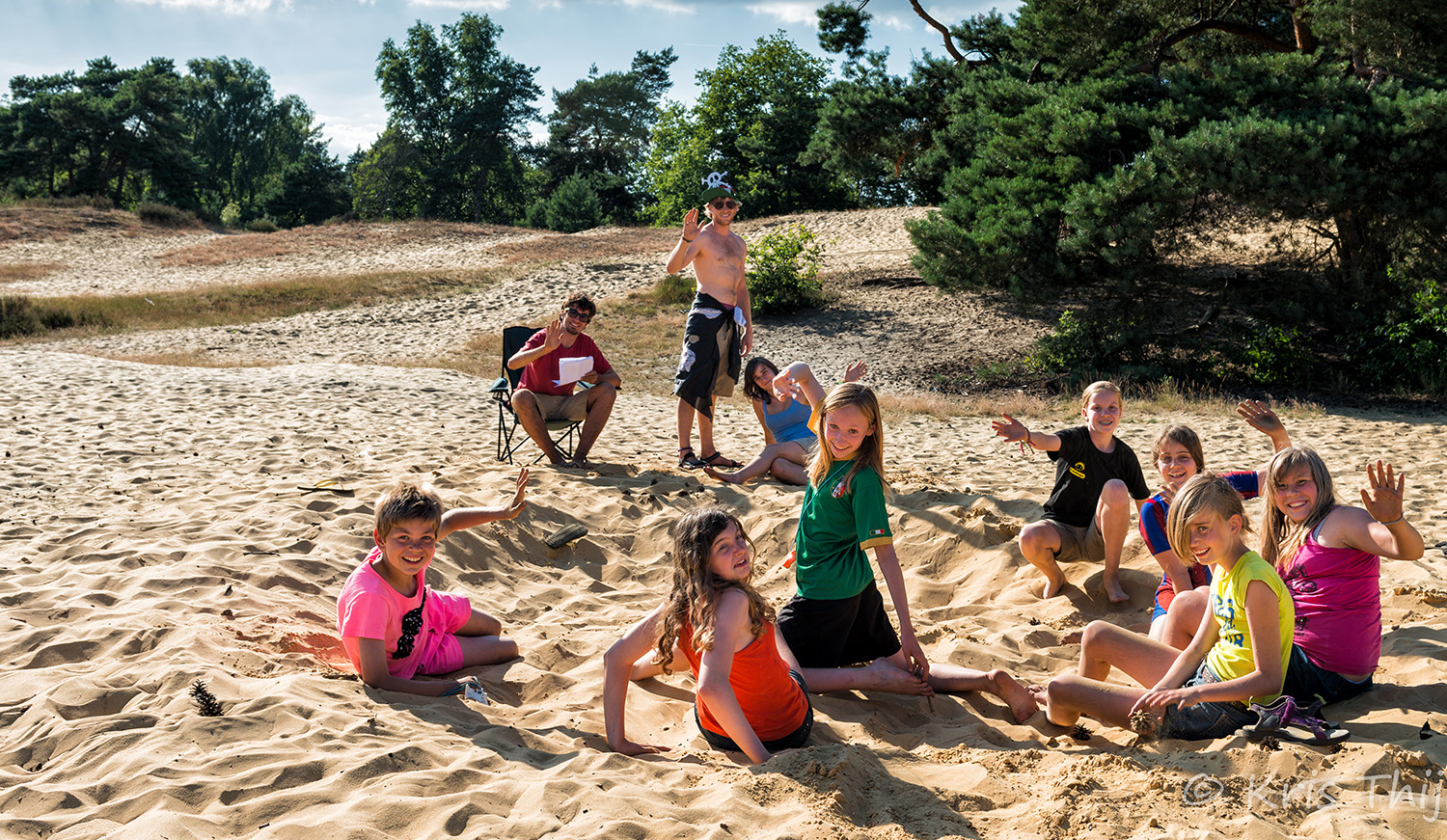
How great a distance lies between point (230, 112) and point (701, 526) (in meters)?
80.8

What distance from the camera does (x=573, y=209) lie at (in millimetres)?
44438

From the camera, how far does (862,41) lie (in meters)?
21.0

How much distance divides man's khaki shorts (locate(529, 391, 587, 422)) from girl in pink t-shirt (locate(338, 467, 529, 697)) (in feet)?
11.4

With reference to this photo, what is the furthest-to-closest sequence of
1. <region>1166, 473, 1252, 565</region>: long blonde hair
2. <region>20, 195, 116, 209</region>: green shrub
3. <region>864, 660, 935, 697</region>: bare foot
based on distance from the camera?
<region>20, 195, 116, 209</region>: green shrub, <region>864, 660, 935, 697</region>: bare foot, <region>1166, 473, 1252, 565</region>: long blonde hair

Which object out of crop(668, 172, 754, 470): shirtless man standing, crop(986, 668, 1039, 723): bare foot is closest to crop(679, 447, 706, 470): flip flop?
crop(668, 172, 754, 470): shirtless man standing

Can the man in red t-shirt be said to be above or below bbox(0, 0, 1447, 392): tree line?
below

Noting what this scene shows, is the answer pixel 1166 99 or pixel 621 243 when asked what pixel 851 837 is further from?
pixel 621 243

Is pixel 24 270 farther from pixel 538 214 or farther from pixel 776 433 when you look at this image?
pixel 776 433

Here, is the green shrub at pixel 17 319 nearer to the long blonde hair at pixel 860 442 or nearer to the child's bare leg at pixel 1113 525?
the long blonde hair at pixel 860 442

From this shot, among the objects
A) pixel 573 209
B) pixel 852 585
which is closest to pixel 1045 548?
pixel 852 585

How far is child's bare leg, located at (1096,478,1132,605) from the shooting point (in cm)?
470


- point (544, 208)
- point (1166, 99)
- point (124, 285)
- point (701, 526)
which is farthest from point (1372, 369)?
point (544, 208)

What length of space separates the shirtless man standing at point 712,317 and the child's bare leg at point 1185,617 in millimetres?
4201

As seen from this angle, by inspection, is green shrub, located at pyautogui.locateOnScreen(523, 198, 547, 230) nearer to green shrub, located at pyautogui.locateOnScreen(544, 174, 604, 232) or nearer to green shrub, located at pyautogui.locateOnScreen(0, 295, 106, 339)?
green shrub, located at pyautogui.locateOnScreen(544, 174, 604, 232)
